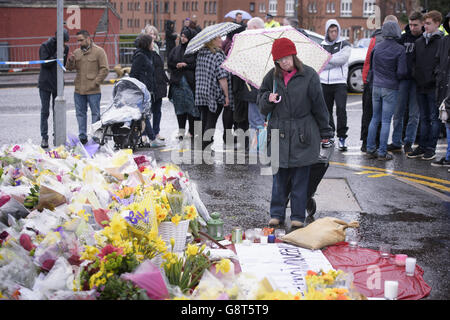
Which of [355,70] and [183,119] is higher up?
[355,70]

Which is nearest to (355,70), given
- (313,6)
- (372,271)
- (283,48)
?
(283,48)

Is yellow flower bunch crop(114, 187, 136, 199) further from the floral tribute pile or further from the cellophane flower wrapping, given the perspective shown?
the cellophane flower wrapping

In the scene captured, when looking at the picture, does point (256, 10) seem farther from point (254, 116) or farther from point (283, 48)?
point (283, 48)

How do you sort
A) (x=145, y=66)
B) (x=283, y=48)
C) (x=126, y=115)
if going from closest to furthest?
(x=283, y=48), (x=126, y=115), (x=145, y=66)

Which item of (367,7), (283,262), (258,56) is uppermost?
(367,7)

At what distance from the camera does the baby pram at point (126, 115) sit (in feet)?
35.6

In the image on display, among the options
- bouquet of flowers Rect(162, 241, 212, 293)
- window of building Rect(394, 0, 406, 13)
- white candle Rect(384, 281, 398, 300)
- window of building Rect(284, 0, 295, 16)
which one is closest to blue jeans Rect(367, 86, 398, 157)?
white candle Rect(384, 281, 398, 300)

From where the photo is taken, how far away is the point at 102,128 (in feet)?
36.0

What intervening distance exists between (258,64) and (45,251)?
4490mm

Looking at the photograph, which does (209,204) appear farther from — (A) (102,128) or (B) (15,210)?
(A) (102,128)

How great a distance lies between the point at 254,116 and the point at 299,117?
4.21 metres

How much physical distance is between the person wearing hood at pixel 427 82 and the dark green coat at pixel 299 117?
4.28 m

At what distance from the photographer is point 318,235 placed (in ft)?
20.6

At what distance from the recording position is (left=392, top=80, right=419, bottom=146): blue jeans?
11070 mm
